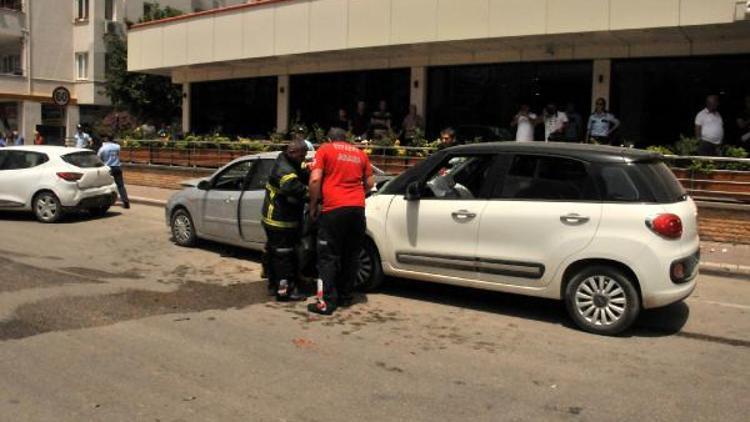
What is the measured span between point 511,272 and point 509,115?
10.2 m

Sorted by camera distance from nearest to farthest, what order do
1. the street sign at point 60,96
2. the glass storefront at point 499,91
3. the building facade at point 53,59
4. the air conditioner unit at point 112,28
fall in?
the glass storefront at point 499,91
the street sign at point 60,96
the building facade at point 53,59
the air conditioner unit at point 112,28

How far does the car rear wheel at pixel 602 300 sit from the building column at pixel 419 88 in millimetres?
11597

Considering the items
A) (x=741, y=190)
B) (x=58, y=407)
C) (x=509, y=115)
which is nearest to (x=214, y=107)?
(x=509, y=115)

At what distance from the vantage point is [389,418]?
4297 millimetres

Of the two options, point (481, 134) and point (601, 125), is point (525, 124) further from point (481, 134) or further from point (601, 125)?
point (481, 134)

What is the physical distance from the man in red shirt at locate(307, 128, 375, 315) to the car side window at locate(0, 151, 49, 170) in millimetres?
8492

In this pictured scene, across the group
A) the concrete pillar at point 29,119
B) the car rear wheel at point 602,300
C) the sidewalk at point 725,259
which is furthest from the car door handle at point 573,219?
the concrete pillar at point 29,119

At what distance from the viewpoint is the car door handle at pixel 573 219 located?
6355 mm

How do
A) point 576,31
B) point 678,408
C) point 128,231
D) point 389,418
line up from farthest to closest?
1. point 576,31
2. point 128,231
3. point 678,408
4. point 389,418

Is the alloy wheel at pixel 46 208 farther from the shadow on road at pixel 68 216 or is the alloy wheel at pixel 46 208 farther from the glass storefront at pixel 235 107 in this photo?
the glass storefront at pixel 235 107

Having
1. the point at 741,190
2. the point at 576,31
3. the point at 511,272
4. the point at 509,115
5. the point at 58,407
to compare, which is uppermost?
the point at 576,31

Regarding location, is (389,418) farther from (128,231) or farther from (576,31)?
(576,31)

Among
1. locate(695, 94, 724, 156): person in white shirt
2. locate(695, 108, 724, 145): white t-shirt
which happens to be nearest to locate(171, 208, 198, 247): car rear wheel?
locate(695, 94, 724, 156): person in white shirt

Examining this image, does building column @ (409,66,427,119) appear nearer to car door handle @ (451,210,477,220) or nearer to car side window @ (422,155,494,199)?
car side window @ (422,155,494,199)
